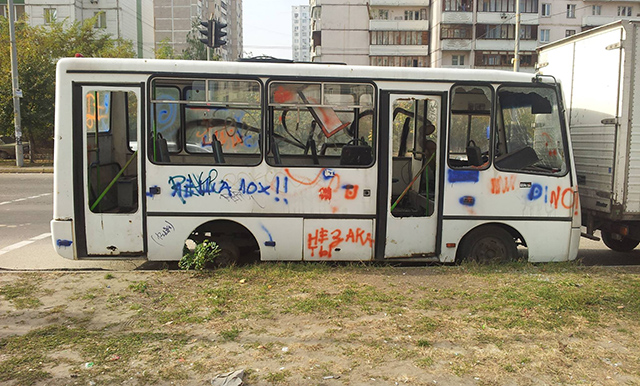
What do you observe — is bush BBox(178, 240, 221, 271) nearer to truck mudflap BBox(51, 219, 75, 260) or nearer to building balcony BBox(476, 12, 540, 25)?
truck mudflap BBox(51, 219, 75, 260)

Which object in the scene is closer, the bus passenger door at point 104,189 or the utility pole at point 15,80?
the bus passenger door at point 104,189

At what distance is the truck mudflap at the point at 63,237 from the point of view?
660cm

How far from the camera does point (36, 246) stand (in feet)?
29.7

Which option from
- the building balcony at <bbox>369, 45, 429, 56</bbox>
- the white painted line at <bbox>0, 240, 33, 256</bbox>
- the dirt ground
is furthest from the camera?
the building balcony at <bbox>369, 45, 429, 56</bbox>

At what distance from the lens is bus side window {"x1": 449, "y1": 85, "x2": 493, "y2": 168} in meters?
7.04

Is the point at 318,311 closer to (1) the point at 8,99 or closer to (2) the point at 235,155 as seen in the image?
(2) the point at 235,155

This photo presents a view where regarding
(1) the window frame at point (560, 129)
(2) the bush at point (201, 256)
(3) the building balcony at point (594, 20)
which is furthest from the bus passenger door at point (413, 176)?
(3) the building balcony at point (594, 20)

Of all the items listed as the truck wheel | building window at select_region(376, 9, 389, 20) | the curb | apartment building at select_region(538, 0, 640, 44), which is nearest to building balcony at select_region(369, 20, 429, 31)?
building window at select_region(376, 9, 389, 20)

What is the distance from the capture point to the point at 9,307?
5.34m

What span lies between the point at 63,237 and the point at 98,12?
146 ft

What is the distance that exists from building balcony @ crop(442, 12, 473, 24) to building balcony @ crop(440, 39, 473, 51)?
1.97 m

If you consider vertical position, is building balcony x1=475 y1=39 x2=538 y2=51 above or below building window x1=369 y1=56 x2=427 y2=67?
above

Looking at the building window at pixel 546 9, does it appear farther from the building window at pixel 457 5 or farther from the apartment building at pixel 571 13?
the building window at pixel 457 5

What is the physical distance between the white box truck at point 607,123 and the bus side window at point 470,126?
137cm
